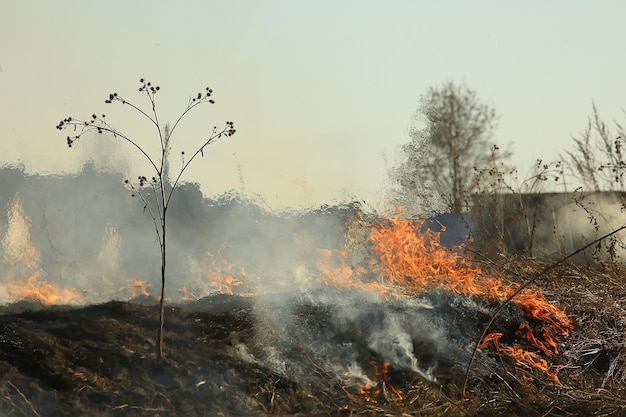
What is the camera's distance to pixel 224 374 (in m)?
8.09

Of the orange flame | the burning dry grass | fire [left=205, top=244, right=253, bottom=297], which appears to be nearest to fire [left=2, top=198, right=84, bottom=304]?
the orange flame

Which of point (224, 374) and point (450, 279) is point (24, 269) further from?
point (450, 279)

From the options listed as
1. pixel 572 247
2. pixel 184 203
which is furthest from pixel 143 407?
pixel 572 247

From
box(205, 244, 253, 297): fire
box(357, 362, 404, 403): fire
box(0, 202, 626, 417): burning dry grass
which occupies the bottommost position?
box(357, 362, 404, 403): fire

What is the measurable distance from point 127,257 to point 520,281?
848cm

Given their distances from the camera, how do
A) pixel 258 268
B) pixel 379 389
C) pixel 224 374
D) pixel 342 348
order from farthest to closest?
pixel 258 268 → pixel 342 348 → pixel 379 389 → pixel 224 374

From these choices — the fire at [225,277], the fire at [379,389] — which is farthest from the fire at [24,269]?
the fire at [379,389]

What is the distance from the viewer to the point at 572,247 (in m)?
19.6

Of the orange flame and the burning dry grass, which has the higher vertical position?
the orange flame

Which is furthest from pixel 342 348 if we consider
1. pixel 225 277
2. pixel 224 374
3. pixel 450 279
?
pixel 225 277

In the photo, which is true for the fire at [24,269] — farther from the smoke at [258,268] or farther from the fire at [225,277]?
the fire at [225,277]

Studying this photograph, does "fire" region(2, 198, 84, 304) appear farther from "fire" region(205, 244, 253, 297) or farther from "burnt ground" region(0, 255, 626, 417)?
"fire" region(205, 244, 253, 297)

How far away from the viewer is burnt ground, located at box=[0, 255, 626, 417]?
7516 millimetres

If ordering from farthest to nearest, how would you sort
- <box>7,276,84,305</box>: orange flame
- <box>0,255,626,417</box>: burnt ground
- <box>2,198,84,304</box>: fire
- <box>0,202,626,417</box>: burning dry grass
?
<box>2,198,84,304</box>: fire, <box>7,276,84,305</box>: orange flame, <box>0,202,626,417</box>: burning dry grass, <box>0,255,626,417</box>: burnt ground
